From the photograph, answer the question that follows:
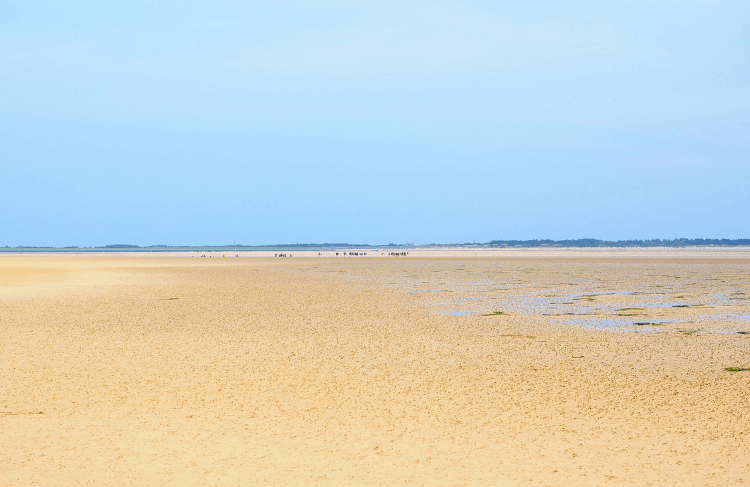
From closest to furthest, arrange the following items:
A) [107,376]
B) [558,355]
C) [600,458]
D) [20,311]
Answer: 1. [600,458]
2. [107,376]
3. [558,355]
4. [20,311]

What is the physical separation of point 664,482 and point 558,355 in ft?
21.7

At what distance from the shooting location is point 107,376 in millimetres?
10672

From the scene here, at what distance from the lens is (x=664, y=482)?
607 centimetres

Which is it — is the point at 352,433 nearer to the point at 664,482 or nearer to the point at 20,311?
the point at 664,482

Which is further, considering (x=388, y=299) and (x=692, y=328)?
(x=388, y=299)

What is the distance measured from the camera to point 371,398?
9.31 metres

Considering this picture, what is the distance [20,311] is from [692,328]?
17.0m

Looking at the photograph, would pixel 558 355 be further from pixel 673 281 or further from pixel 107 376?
pixel 673 281

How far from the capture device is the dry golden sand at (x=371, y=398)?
21.4 ft

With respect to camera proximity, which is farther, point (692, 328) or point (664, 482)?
point (692, 328)

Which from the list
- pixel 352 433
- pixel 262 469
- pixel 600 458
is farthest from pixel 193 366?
pixel 600 458

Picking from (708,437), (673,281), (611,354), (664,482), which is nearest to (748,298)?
(673,281)

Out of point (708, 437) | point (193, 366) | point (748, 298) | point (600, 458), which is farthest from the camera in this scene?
point (748, 298)

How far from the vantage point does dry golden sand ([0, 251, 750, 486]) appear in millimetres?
6512
